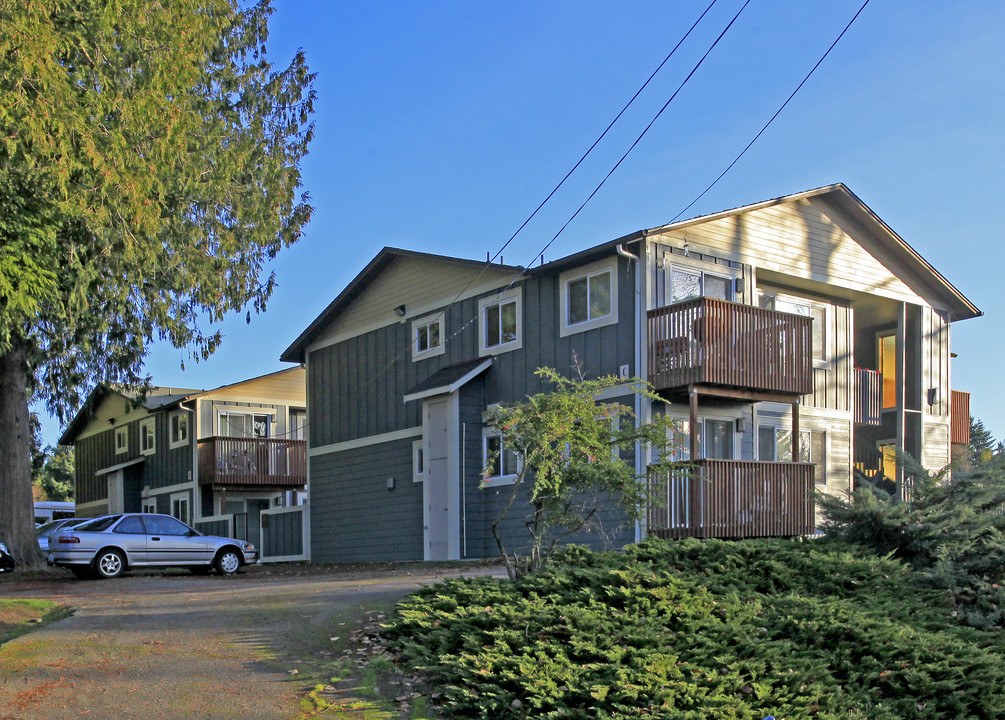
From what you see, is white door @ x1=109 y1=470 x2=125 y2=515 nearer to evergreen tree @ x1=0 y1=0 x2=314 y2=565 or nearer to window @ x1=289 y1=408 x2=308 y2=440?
window @ x1=289 y1=408 x2=308 y2=440

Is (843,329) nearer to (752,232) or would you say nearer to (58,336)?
(752,232)

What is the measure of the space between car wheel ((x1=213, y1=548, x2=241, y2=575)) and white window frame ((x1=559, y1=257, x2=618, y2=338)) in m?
8.60

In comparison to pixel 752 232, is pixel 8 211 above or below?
below

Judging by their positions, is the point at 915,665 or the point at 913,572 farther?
the point at 913,572

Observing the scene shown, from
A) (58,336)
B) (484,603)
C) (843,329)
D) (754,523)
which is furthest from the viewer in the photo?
(843,329)

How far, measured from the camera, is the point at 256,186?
17.8m

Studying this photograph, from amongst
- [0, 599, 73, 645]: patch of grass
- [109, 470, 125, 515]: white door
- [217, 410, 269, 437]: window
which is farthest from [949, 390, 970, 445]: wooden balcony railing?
[109, 470, 125, 515]: white door

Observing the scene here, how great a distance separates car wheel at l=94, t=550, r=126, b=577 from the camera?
20625mm

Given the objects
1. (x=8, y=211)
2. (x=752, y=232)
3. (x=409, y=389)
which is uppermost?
(x=752, y=232)

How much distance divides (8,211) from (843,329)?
17583 mm

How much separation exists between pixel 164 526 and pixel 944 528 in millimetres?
15727

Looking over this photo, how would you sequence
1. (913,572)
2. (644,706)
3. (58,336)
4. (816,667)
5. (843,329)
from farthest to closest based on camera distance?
(843,329) → (58,336) → (913,572) → (816,667) → (644,706)

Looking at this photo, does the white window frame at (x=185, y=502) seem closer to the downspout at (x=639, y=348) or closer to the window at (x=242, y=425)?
the window at (x=242, y=425)

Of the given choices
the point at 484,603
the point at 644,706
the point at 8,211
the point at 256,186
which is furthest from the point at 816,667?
the point at 256,186
